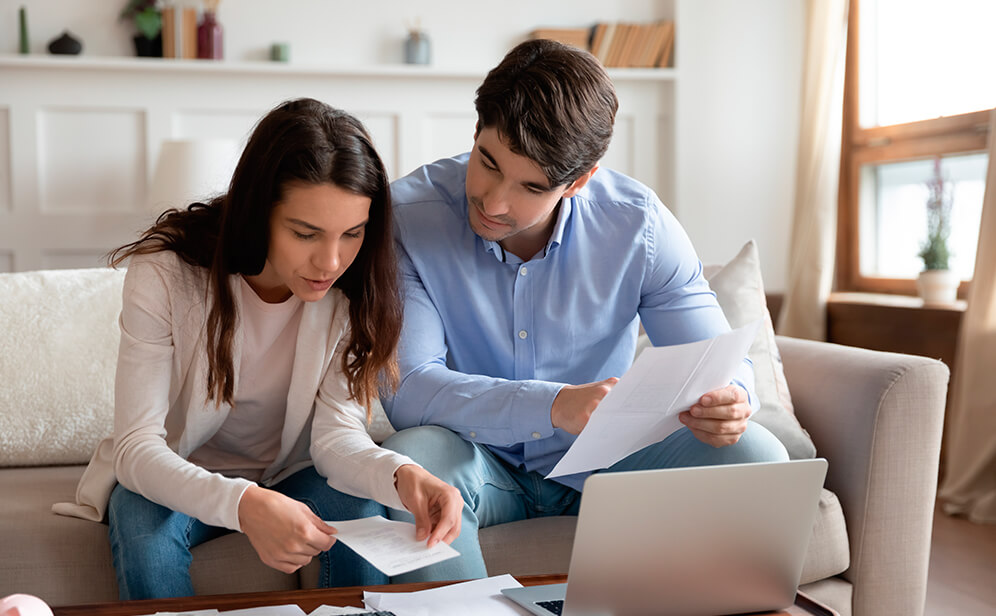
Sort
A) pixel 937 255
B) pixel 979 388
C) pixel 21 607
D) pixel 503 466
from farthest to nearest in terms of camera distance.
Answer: pixel 937 255, pixel 979 388, pixel 503 466, pixel 21 607

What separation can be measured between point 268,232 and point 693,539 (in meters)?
0.68

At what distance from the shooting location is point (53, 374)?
175 cm

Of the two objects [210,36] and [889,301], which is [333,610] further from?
[210,36]

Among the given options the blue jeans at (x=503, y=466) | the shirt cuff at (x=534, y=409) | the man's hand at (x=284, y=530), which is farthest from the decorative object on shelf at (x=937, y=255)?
the man's hand at (x=284, y=530)

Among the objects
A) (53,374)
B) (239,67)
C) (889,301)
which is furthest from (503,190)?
(239,67)

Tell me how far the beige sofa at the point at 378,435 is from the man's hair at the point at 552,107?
0.57m

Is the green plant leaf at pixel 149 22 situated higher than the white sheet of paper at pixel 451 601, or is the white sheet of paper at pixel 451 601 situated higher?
the green plant leaf at pixel 149 22

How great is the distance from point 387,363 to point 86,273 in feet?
2.77

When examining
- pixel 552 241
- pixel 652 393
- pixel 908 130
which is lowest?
pixel 652 393

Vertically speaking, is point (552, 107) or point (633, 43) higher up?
point (633, 43)

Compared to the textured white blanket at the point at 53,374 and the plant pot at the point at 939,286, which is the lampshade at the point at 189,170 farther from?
the plant pot at the point at 939,286

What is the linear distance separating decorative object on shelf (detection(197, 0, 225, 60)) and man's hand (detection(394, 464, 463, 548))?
2917 mm

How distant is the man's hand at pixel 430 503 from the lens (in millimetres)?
1075

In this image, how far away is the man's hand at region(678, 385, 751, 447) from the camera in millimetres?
1280
